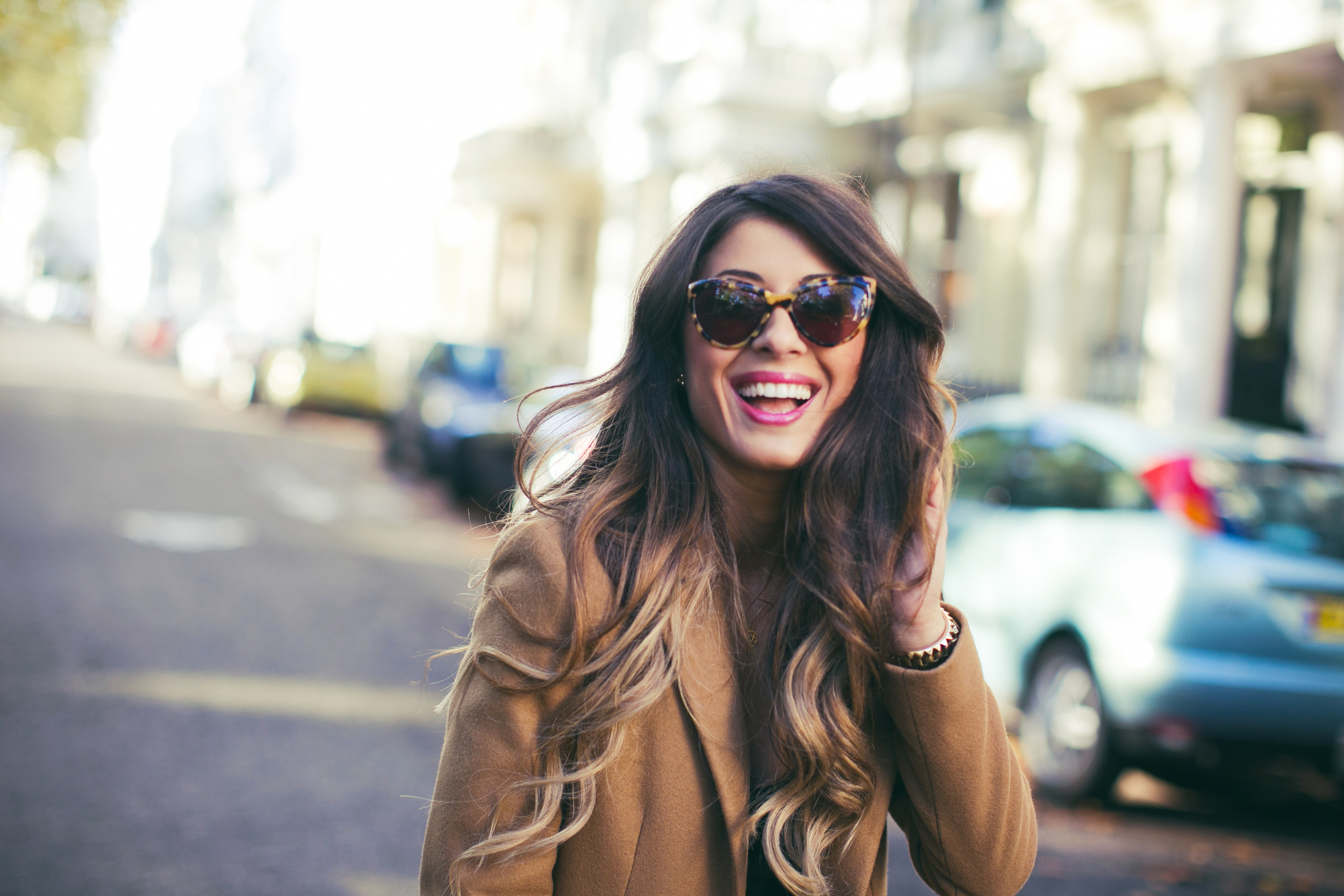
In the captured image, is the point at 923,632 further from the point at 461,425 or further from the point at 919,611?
the point at 461,425

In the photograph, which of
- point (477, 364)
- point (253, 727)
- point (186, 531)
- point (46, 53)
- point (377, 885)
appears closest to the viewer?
point (377, 885)

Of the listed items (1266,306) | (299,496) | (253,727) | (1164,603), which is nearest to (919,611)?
(1164,603)

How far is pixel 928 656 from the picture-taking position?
1.86 metres

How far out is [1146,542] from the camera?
18.8ft

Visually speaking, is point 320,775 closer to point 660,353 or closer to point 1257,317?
point 660,353

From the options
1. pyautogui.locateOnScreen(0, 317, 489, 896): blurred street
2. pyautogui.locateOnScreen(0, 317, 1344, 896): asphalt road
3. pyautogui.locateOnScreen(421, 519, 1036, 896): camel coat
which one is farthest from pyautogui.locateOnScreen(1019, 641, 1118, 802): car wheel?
pyautogui.locateOnScreen(421, 519, 1036, 896): camel coat

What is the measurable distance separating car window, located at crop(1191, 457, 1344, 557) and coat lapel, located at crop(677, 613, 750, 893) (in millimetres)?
4272

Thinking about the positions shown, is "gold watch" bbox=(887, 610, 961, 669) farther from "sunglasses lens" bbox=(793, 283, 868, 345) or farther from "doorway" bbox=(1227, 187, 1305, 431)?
"doorway" bbox=(1227, 187, 1305, 431)

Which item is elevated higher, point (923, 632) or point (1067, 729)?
point (923, 632)

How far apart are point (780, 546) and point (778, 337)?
36 cm

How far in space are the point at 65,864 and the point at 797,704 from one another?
3.43 meters

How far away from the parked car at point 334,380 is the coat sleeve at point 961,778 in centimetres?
2278

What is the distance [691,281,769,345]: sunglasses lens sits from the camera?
2.01 meters

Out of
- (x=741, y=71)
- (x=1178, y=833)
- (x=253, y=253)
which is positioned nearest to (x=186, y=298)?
(x=253, y=253)
